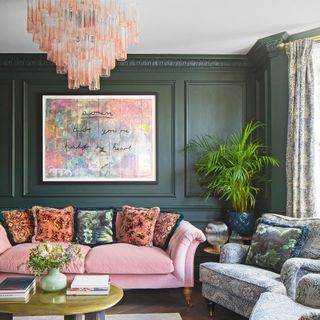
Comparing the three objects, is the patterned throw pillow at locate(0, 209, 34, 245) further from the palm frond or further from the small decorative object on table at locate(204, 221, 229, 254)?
the palm frond

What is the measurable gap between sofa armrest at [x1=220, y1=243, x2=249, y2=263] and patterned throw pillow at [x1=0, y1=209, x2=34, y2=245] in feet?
6.85

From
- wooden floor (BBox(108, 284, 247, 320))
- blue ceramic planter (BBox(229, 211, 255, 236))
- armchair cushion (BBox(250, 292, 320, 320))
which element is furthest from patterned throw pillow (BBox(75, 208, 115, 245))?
armchair cushion (BBox(250, 292, 320, 320))

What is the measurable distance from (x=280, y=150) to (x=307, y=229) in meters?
1.12

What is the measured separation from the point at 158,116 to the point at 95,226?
1.56 meters

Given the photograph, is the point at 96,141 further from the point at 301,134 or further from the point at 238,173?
the point at 301,134

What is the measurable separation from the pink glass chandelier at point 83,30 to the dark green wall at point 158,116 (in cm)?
197

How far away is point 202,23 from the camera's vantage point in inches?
151

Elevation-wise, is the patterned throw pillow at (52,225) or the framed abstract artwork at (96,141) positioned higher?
the framed abstract artwork at (96,141)

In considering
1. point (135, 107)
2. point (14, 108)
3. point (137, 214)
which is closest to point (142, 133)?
point (135, 107)

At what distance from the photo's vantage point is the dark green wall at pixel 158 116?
4.80 meters

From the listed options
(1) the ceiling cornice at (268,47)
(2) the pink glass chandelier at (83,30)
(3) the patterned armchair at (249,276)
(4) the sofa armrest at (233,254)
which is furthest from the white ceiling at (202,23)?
(4) the sofa armrest at (233,254)

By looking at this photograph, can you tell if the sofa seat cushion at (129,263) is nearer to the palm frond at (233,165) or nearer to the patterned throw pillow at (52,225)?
the patterned throw pillow at (52,225)

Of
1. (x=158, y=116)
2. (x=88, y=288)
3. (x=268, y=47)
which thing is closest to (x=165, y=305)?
(x=88, y=288)

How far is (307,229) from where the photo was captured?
3.36m
